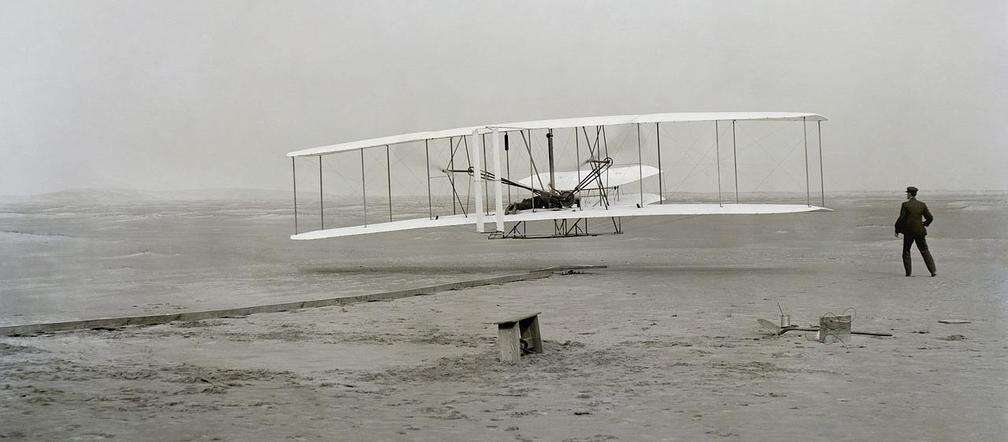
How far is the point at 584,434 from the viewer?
5914mm

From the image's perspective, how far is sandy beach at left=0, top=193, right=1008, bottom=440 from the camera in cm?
621

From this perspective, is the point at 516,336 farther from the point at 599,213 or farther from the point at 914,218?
the point at 599,213

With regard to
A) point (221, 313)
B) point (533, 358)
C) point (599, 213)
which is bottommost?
point (533, 358)

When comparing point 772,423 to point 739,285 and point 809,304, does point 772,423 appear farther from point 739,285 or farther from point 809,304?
point 739,285

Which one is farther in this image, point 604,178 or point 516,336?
point 604,178

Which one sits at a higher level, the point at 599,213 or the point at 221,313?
the point at 599,213

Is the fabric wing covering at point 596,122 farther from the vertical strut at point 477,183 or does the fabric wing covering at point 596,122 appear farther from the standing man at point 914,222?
the standing man at point 914,222

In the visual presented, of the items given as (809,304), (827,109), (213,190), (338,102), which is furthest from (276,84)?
(809,304)

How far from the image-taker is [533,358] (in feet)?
28.2

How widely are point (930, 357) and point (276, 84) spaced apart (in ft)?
86.7

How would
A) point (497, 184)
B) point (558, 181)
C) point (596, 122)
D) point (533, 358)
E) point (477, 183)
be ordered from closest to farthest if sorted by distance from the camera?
point (533, 358), point (477, 183), point (497, 184), point (596, 122), point (558, 181)

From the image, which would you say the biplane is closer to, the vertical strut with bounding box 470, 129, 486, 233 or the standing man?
the vertical strut with bounding box 470, 129, 486, 233

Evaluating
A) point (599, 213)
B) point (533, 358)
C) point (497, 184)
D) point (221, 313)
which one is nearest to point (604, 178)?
point (599, 213)

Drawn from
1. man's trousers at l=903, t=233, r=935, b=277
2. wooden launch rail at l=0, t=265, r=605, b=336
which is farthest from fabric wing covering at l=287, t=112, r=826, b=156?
wooden launch rail at l=0, t=265, r=605, b=336
